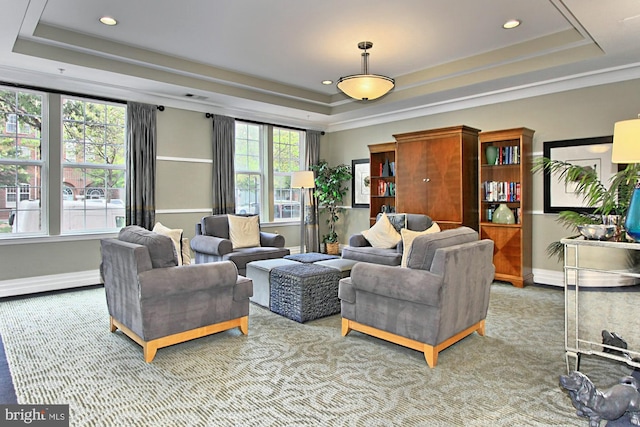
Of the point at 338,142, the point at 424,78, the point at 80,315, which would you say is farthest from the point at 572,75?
the point at 80,315

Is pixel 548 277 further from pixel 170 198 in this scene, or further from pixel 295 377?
pixel 170 198

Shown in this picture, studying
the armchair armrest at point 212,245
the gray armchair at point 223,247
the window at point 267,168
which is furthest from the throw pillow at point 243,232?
the window at point 267,168

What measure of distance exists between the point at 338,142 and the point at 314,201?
136 cm

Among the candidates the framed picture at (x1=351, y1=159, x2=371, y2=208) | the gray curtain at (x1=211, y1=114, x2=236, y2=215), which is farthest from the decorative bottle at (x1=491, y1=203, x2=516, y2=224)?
the gray curtain at (x1=211, y1=114, x2=236, y2=215)

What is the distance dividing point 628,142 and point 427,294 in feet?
5.36

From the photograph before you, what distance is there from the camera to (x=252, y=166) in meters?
7.32

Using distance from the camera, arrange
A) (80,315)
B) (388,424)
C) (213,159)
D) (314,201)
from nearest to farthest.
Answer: (388,424) → (80,315) → (213,159) → (314,201)

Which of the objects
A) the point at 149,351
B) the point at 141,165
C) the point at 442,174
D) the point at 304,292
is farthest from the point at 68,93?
the point at 442,174

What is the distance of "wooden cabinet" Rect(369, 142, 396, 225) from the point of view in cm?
722

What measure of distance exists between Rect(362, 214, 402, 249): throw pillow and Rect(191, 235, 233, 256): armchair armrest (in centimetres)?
210

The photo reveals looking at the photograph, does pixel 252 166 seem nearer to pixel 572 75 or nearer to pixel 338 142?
pixel 338 142

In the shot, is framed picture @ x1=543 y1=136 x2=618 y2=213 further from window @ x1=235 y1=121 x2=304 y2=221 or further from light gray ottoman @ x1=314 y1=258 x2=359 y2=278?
window @ x1=235 y1=121 x2=304 y2=221

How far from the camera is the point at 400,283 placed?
298 centimetres

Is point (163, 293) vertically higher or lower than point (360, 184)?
lower
